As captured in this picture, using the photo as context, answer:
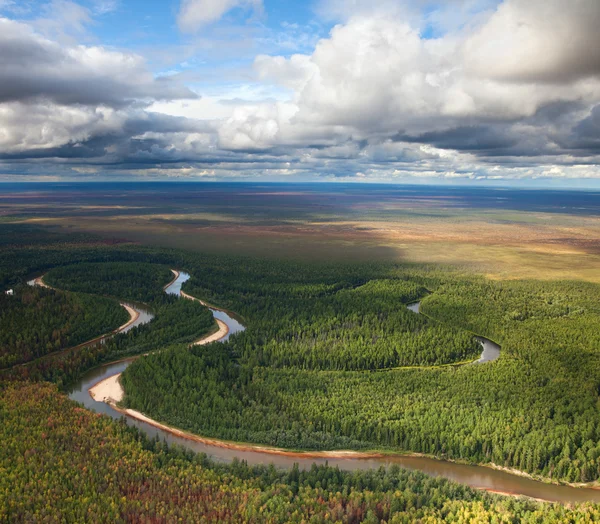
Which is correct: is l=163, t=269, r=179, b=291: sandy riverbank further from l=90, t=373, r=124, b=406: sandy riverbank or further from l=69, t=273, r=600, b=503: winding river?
l=69, t=273, r=600, b=503: winding river

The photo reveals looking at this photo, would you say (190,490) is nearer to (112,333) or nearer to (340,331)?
(340,331)

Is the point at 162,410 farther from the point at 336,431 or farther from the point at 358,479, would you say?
the point at 358,479

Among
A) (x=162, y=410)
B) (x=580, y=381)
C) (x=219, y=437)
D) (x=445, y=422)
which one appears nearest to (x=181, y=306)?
(x=162, y=410)

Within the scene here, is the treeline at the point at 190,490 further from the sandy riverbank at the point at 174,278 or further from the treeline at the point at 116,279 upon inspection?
the sandy riverbank at the point at 174,278

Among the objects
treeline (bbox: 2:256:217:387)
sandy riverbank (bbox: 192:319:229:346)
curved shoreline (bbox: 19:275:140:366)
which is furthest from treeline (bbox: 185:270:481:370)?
curved shoreline (bbox: 19:275:140:366)

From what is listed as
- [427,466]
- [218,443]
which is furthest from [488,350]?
[218,443]
